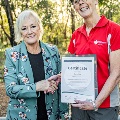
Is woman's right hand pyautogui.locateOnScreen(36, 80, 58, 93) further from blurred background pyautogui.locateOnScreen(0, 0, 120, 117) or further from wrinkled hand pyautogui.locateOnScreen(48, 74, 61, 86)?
blurred background pyautogui.locateOnScreen(0, 0, 120, 117)

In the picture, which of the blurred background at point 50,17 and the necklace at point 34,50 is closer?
the necklace at point 34,50

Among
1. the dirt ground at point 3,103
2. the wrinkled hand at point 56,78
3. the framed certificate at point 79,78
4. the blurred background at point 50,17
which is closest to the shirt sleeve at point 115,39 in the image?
the framed certificate at point 79,78

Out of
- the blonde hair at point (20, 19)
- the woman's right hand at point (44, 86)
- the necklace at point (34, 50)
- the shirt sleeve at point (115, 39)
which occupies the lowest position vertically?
the woman's right hand at point (44, 86)

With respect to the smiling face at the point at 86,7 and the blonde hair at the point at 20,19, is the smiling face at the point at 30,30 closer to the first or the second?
the blonde hair at the point at 20,19

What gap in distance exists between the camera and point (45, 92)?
2477 mm

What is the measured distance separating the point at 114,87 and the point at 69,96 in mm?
427

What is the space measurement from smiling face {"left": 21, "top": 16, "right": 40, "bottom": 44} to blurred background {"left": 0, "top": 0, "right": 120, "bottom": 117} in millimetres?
2096

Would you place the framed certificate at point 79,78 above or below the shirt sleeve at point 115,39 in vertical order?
below

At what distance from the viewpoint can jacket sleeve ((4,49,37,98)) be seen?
242 cm

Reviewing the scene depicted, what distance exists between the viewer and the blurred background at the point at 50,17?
411 inches

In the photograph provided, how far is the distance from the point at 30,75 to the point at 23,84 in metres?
0.11

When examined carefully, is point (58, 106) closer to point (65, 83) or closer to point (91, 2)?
point (65, 83)

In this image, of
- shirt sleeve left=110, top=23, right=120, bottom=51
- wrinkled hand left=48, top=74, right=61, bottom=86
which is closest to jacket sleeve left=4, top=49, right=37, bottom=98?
wrinkled hand left=48, top=74, right=61, bottom=86

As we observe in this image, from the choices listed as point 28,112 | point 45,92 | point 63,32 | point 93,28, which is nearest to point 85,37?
point 93,28
